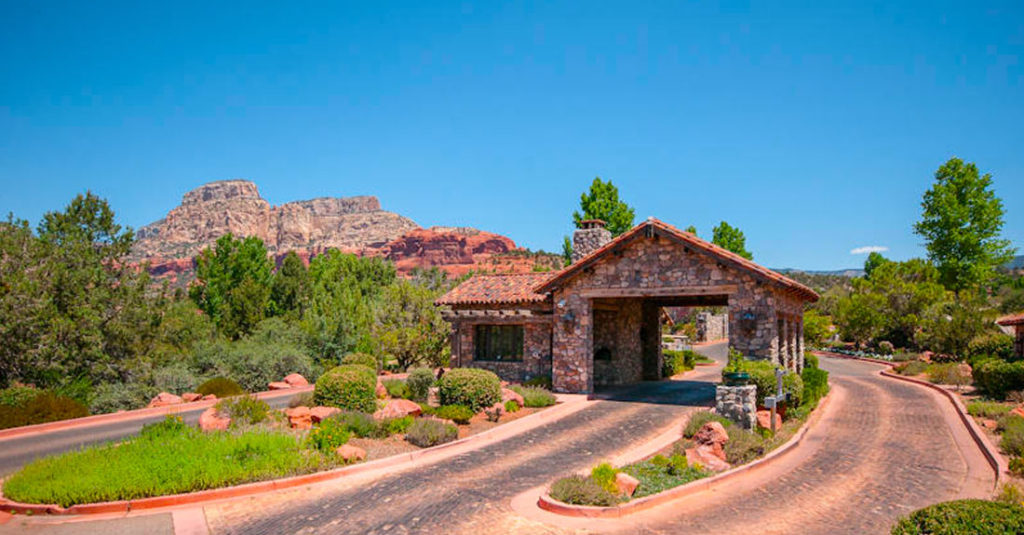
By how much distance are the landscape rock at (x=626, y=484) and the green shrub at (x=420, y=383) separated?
989cm

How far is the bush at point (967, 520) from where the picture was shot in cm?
598

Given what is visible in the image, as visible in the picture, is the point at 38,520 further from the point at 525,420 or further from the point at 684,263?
the point at 684,263

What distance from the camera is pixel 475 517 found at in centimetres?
897

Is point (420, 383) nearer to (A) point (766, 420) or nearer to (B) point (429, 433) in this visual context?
(B) point (429, 433)

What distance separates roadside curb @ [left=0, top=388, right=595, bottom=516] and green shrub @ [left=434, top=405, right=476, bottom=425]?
36.4 inches

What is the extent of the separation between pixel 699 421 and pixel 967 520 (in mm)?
7695

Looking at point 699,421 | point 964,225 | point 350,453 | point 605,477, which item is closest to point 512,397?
point 699,421

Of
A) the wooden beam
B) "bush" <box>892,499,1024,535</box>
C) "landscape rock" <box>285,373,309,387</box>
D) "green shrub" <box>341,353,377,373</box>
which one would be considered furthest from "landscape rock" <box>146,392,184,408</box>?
"bush" <box>892,499,1024,535</box>

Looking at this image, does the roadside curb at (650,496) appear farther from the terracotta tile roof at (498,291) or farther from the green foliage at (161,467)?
the terracotta tile roof at (498,291)

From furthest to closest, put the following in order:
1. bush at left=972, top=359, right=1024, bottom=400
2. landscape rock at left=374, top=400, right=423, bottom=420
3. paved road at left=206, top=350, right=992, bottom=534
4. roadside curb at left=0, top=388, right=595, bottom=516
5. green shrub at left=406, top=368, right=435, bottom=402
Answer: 1. green shrub at left=406, top=368, right=435, bottom=402
2. bush at left=972, top=359, right=1024, bottom=400
3. landscape rock at left=374, top=400, right=423, bottom=420
4. roadside curb at left=0, top=388, right=595, bottom=516
5. paved road at left=206, top=350, right=992, bottom=534

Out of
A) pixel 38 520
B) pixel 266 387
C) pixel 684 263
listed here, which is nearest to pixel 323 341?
pixel 266 387

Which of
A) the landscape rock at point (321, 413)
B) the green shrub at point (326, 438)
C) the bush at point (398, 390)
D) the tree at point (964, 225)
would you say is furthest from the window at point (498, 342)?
the tree at point (964, 225)

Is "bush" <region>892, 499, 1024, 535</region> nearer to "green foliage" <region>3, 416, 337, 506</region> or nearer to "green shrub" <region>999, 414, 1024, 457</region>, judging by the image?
"green shrub" <region>999, 414, 1024, 457</region>

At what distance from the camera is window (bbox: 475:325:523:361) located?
912 inches
